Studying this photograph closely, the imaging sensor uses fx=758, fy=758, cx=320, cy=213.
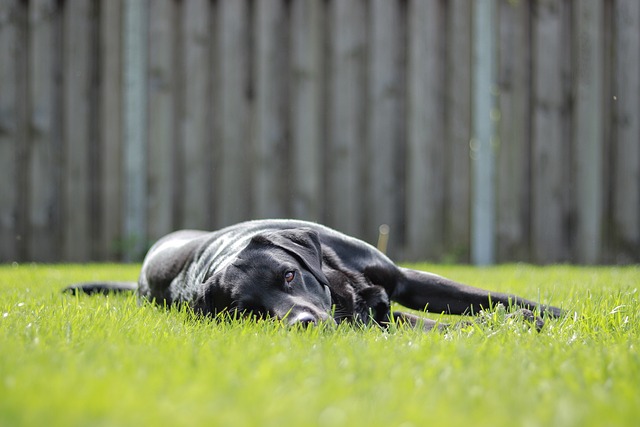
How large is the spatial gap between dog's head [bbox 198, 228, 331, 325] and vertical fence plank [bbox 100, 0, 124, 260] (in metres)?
3.41

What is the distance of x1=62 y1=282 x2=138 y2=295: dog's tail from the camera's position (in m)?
3.85

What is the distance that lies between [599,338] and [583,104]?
4.26 m

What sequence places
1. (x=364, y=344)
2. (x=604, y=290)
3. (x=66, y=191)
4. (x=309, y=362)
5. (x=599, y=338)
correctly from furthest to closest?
(x=66, y=191)
(x=604, y=290)
(x=599, y=338)
(x=364, y=344)
(x=309, y=362)

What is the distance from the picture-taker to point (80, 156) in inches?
239

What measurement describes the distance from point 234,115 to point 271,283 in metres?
3.51

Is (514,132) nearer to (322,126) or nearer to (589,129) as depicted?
(589,129)

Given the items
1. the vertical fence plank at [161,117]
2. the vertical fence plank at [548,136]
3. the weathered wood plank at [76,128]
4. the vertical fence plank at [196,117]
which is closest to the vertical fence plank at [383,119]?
the vertical fence plank at [548,136]

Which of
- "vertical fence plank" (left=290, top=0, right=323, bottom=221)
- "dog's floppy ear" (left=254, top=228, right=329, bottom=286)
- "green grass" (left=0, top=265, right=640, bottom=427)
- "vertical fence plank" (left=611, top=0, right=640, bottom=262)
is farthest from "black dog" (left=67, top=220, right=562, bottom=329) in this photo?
"vertical fence plank" (left=611, top=0, right=640, bottom=262)

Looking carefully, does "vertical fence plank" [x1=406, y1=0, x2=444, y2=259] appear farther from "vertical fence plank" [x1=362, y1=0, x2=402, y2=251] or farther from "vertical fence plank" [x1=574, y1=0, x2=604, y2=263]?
"vertical fence plank" [x1=574, y1=0, x2=604, y2=263]

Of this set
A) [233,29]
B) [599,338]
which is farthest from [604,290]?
[233,29]

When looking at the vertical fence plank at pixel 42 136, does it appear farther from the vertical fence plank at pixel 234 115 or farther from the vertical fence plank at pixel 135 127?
the vertical fence plank at pixel 234 115

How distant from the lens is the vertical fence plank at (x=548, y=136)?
609 centimetres

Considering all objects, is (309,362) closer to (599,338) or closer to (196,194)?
(599,338)

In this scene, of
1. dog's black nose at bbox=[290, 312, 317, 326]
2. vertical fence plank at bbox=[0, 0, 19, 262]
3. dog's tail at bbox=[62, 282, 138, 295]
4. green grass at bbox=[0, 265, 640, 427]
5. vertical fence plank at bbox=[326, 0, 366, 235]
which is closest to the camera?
green grass at bbox=[0, 265, 640, 427]
